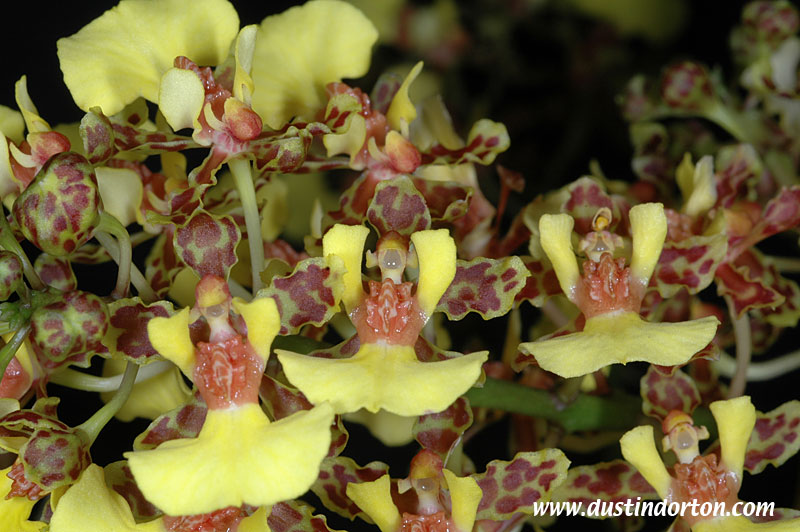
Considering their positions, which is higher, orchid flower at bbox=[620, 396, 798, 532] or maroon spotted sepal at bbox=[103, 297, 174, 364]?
maroon spotted sepal at bbox=[103, 297, 174, 364]

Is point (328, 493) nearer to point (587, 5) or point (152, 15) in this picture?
point (152, 15)

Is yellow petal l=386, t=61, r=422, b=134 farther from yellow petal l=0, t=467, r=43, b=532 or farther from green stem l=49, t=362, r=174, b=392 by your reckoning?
yellow petal l=0, t=467, r=43, b=532

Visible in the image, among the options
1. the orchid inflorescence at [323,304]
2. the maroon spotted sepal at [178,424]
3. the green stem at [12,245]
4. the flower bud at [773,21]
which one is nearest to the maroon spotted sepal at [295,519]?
the orchid inflorescence at [323,304]

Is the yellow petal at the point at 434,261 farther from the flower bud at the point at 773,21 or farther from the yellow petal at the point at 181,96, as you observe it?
the flower bud at the point at 773,21

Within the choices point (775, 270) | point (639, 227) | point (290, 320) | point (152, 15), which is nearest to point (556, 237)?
point (639, 227)

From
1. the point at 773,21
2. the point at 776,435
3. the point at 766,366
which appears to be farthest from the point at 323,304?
the point at 773,21

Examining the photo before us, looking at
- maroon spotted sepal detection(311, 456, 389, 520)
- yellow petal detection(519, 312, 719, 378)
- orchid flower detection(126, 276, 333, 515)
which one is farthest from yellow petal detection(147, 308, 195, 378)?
yellow petal detection(519, 312, 719, 378)

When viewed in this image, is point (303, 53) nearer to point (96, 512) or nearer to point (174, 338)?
point (174, 338)
